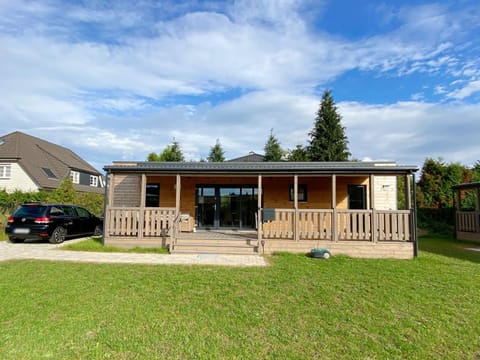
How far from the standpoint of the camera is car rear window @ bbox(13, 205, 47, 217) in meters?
9.83

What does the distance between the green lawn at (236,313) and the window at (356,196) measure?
5.18 meters

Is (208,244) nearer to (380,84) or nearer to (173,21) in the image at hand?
(173,21)

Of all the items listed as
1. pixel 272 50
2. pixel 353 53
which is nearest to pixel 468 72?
pixel 353 53

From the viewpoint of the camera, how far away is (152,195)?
12039 mm

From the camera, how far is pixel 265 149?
91.9ft

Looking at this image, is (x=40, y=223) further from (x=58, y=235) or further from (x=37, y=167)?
(x=37, y=167)

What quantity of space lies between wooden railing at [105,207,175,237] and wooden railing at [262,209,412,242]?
11.1ft

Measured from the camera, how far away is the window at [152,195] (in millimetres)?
12000

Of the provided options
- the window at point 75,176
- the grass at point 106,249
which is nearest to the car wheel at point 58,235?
the grass at point 106,249

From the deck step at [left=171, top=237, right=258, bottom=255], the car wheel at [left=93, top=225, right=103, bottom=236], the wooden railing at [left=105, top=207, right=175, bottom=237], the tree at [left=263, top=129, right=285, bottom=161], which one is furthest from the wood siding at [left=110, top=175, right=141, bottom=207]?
the tree at [left=263, top=129, right=285, bottom=161]

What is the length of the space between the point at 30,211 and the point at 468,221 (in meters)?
18.7

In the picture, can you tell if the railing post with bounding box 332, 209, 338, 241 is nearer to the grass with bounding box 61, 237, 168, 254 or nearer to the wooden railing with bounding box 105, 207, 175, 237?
the wooden railing with bounding box 105, 207, 175, 237

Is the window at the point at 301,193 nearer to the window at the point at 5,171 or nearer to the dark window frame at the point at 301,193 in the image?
the dark window frame at the point at 301,193

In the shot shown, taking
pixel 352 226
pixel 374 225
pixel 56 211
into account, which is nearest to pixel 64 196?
pixel 56 211
